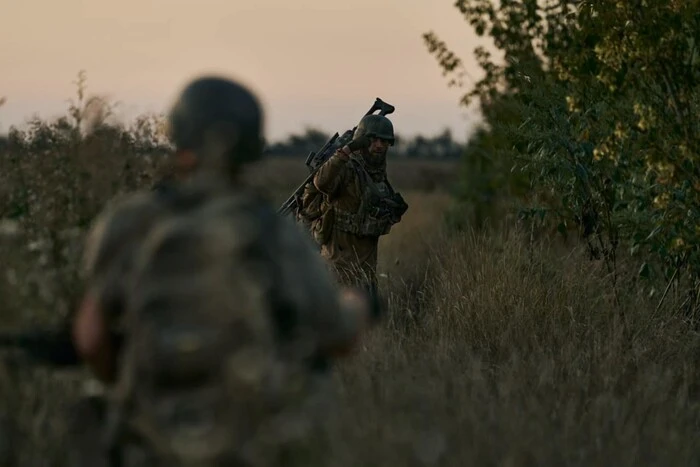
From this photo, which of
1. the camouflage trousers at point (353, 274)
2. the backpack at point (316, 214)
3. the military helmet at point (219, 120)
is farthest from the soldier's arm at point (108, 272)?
the backpack at point (316, 214)

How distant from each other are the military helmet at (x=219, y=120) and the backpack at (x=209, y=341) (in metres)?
0.21

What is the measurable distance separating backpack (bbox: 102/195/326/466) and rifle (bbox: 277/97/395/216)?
7.60m

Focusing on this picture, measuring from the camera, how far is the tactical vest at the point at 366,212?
11070 mm

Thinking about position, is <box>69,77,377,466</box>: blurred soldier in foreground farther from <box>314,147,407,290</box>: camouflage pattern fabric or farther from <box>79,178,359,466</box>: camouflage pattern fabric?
<box>314,147,407,290</box>: camouflage pattern fabric

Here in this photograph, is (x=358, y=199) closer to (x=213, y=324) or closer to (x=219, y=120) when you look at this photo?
(x=219, y=120)

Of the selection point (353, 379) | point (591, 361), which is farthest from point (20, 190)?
point (591, 361)

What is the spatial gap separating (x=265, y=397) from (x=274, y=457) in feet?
0.65

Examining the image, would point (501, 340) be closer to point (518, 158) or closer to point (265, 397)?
point (518, 158)

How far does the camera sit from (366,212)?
36.5 ft

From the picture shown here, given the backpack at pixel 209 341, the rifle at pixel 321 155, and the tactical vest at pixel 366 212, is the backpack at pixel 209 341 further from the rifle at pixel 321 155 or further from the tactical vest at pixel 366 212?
the rifle at pixel 321 155

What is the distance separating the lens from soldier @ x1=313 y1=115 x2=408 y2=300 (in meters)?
11.0

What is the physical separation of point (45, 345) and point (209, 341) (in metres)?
0.82

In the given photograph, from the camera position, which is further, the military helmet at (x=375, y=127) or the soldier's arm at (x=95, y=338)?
the military helmet at (x=375, y=127)

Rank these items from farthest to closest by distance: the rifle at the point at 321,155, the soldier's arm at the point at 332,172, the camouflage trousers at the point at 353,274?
the rifle at the point at 321,155, the soldier's arm at the point at 332,172, the camouflage trousers at the point at 353,274
